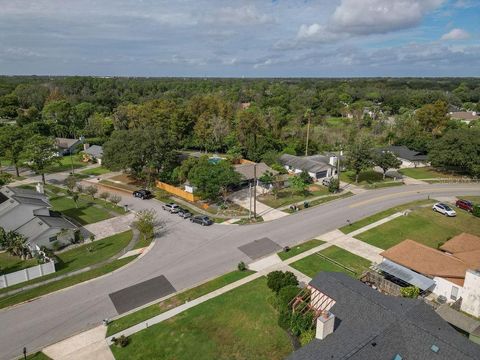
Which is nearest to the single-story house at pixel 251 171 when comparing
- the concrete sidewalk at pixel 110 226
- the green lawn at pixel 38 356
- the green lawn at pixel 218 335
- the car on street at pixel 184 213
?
the car on street at pixel 184 213

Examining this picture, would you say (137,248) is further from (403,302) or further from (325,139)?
(325,139)

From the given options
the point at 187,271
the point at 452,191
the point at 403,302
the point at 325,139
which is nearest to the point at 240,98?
the point at 325,139

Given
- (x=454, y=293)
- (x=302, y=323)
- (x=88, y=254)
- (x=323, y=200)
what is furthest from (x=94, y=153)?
(x=454, y=293)

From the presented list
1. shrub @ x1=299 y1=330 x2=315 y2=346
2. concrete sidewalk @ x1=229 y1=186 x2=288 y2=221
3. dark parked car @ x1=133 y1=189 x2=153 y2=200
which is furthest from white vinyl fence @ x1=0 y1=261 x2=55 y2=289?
concrete sidewalk @ x1=229 y1=186 x2=288 y2=221

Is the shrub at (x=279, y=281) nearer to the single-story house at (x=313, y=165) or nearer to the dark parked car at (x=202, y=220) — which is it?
the dark parked car at (x=202, y=220)

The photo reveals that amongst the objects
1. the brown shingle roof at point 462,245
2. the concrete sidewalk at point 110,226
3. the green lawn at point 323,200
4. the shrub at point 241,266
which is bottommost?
the concrete sidewalk at point 110,226

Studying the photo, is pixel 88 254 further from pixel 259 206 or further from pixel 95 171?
pixel 95 171

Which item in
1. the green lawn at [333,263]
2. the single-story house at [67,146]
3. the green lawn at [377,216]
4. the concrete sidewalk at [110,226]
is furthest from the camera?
the single-story house at [67,146]
